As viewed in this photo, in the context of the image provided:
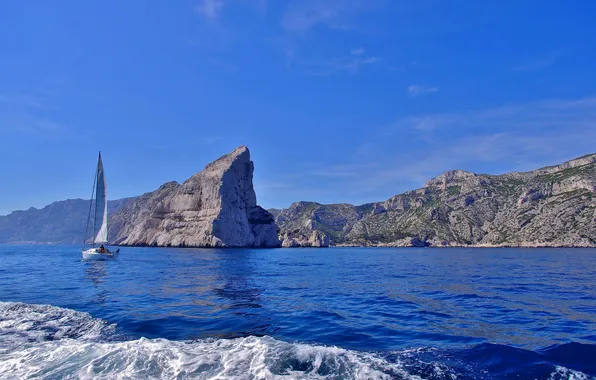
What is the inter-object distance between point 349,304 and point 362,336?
22.6 ft

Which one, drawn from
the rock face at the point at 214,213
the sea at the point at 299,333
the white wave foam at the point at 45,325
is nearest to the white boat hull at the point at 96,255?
the sea at the point at 299,333

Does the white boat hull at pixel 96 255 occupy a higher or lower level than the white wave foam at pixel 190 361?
higher

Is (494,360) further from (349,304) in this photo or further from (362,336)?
(349,304)

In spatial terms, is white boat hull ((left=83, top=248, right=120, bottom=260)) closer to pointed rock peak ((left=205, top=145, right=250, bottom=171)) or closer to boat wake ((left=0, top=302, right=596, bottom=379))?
boat wake ((left=0, top=302, right=596, bottom=379))

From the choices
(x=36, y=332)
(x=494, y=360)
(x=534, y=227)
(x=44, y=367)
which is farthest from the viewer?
(x=534, y=227)

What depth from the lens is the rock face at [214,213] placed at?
14612 cm

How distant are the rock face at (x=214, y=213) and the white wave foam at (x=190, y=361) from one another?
13194 centimetres

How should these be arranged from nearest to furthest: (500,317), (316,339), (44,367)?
1. (44,367)
2. (316,339)
3. (500,317)

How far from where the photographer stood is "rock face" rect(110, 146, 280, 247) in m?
146

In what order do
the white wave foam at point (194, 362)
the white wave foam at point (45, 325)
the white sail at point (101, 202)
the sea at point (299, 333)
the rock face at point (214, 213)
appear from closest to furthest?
the white wave foam at point (194, 362) → the sea at point (299, 333) → the white wave foam at point (45, 325) → the white sail at point (101, 202) → the rock face at point (214, 213)

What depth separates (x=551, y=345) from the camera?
1187 centimetres

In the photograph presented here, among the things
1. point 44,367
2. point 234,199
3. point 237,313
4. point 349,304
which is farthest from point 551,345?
point 234,199

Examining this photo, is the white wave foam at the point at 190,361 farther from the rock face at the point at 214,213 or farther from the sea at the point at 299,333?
the rock face at the point at 214,213

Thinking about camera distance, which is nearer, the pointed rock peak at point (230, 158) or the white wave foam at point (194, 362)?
the white wave foam at point (194, 362)
